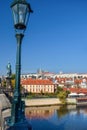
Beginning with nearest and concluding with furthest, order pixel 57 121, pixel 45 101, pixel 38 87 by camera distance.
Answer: pixel 57 121 → pixel 45 101 → pixel 38 87

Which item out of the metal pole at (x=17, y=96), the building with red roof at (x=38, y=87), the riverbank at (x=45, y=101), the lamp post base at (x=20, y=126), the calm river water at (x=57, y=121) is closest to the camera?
the lamp post base at (x=20, y=126)

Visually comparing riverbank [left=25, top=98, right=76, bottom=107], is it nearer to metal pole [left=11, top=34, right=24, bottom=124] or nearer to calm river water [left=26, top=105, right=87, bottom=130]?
calm river water [left=26, top=105, right=87, bottom=130]

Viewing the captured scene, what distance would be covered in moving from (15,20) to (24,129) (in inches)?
38.5

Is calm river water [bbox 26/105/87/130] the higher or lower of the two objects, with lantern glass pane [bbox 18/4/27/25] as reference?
lower

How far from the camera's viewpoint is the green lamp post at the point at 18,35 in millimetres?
2535

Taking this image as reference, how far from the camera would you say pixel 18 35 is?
2.67 m

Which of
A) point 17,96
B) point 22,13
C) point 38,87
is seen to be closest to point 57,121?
point 17,96

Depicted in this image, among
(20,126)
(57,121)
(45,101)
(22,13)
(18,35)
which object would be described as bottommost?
(57,121)

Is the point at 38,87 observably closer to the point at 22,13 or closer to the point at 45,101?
the point at 45,101

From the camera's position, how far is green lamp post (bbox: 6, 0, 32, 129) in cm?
254

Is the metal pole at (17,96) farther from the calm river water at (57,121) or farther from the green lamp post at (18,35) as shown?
the calm river water at (57,121)

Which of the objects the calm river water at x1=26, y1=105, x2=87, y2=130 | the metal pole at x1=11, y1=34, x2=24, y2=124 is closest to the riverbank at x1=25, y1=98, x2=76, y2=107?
the calm river water at x1=26, y1=105, x2=87, y2=130

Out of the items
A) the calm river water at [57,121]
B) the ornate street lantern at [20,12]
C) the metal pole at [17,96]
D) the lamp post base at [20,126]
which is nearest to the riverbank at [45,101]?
the calm river water at [57,121]

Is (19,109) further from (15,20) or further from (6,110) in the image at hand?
(6,110)
